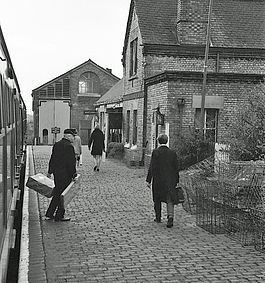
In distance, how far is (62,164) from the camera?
9578 mm

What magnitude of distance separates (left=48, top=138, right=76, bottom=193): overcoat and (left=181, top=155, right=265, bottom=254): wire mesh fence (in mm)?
2490

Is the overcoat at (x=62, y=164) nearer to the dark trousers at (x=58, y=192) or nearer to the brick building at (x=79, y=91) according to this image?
the dark trousers at (x=58, y=192)

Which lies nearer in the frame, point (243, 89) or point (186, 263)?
point (186, 263)

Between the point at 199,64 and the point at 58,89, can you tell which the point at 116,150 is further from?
the point at 58,89

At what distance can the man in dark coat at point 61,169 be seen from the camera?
9.55 m

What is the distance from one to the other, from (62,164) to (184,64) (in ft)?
39.0

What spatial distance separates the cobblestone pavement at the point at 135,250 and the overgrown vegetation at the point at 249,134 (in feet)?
7.62

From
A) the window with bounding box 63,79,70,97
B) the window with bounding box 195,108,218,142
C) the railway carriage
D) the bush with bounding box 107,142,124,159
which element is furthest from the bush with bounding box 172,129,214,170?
the window with bounding box 63,79,70,97

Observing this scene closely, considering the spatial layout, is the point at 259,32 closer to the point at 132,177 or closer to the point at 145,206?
the point at 132,177

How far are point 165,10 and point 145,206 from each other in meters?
13.3

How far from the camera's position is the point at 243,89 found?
1723 cm

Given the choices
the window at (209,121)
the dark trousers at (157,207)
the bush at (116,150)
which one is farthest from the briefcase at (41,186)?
the bush at (116,150)

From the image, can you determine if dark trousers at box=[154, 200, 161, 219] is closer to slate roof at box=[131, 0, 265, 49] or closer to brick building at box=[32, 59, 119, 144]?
slate roof at box=[131, 0, 265, 49]

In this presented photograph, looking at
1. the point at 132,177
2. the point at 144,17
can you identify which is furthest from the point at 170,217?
the point at 144,17
